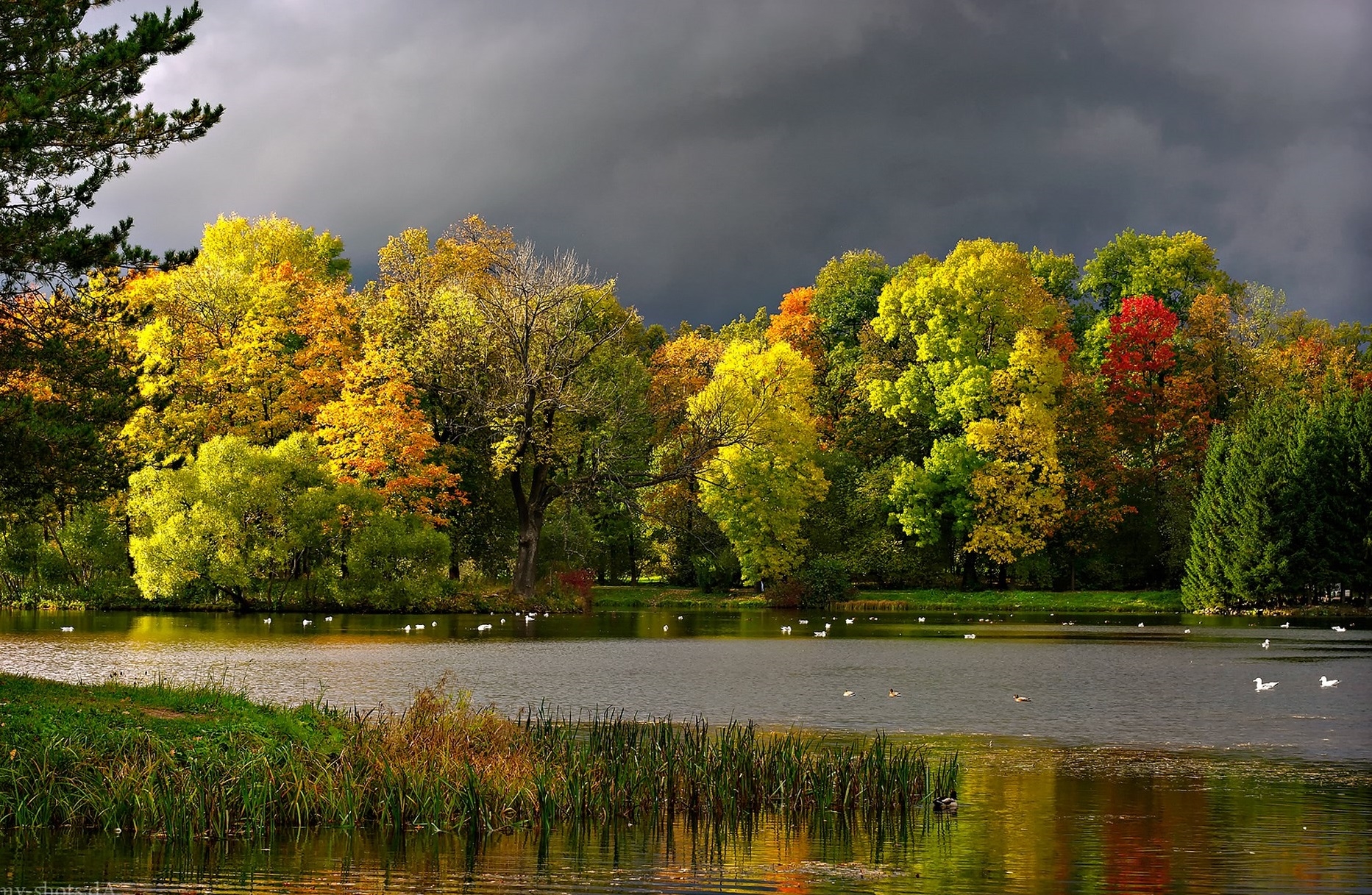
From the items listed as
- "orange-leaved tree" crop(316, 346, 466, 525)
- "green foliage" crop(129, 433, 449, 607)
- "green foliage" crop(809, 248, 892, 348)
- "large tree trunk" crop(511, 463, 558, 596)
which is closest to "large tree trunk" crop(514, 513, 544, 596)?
"large tree trunk" crop(511, 463, 558, 596)

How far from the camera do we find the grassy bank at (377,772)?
1259cm

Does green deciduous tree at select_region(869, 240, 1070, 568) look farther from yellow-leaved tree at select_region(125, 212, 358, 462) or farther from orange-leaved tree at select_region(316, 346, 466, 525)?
yellow-leaved tree at select_region(125, 212, 358, 462)

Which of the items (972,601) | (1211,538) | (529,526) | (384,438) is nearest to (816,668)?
(529,526)

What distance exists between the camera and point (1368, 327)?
80312 mm

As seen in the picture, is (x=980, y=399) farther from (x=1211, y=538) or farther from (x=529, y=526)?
(x=529, y=526)

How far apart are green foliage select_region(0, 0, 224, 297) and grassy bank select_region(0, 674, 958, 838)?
19.9ft

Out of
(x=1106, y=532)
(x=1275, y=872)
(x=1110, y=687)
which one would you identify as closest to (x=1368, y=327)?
(x=1106, y=532)

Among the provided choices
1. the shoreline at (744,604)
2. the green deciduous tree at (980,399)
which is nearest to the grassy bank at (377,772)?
the shoreline at (744,604)

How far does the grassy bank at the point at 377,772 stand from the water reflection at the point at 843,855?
1.29ft

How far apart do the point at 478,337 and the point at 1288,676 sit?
3272 cm

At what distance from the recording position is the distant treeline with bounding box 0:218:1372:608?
168 feet

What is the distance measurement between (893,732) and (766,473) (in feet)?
137

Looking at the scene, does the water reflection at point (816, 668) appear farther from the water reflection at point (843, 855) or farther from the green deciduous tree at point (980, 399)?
the green deciduous tree at point (980, 399)

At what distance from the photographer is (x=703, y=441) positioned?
55.4m
